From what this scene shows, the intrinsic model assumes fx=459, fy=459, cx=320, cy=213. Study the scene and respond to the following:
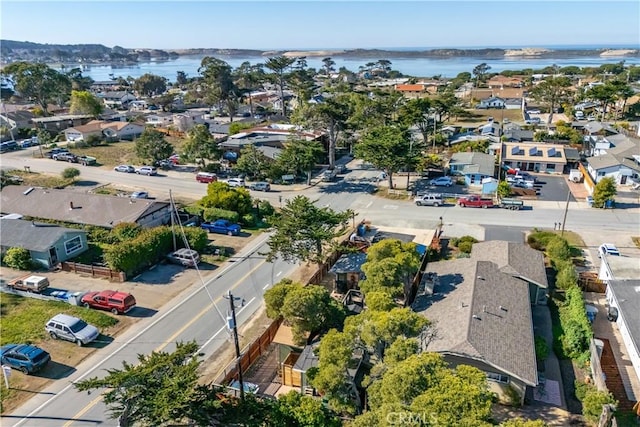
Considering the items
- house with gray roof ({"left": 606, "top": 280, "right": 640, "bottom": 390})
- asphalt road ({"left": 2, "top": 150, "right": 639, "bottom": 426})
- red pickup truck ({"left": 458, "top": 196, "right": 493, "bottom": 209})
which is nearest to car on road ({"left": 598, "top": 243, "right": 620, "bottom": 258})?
asphalt road ({"left": 2, "top": 150, "right": 639, "bottom": 426})

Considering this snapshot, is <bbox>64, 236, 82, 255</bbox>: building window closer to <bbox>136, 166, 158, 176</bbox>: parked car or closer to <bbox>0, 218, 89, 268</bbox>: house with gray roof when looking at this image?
<bbox>0, 218, 89, 268</bbox>: house with gray roof

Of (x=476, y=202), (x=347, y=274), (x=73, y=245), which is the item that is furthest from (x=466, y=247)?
(x=73, y=245)

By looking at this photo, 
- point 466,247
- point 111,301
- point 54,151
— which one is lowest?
point 466,247

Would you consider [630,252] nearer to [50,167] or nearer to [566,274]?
[566,274]

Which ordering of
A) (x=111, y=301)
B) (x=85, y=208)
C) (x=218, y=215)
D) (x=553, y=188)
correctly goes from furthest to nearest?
(x=553, y=188), (x=218, y=215), (x=85, y=208), (x=111, y=301)

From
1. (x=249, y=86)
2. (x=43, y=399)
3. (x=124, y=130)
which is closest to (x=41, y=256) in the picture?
(x=43, y=399)

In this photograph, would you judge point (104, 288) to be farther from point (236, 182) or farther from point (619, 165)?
point (619, 165)

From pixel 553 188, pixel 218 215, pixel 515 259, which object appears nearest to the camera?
pixel 515 259
